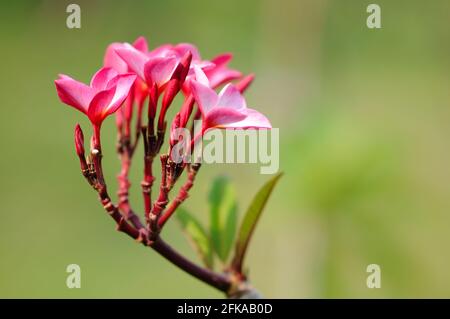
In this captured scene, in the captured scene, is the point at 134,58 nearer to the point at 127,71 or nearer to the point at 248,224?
the point at 127,71

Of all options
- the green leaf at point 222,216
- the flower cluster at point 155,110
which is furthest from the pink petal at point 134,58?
the green leaf at point 222,216

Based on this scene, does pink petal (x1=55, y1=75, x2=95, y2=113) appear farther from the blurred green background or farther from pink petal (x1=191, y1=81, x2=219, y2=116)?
the blurred green background

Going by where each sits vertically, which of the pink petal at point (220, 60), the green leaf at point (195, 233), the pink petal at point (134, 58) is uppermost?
the pink petal at point (220, 60)

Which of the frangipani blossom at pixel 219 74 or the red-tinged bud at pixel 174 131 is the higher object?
the frangipani blossom at pixel 219 74

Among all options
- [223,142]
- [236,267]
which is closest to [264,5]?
[223,142]

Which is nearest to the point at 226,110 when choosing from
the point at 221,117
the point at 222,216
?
the point at 221,117

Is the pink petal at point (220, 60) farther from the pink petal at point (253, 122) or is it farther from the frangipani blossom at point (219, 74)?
the pink petal at point (253, 122)

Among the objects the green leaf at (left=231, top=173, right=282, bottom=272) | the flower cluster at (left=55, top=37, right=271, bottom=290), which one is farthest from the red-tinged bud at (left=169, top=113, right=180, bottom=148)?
the green leaf at (left=231, top=173, right=282, bottom=272)
